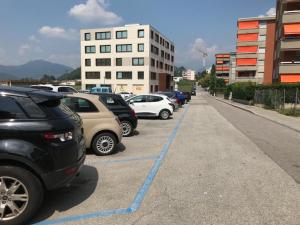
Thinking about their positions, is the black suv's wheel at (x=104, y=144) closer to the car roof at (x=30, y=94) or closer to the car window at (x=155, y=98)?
the car roof at (x=30, y=94)

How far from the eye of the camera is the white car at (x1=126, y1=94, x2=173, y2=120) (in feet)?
55.2

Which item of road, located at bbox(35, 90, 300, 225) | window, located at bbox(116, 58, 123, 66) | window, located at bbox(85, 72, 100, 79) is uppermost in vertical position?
window, located at bbox(116, 58, 123, 66)

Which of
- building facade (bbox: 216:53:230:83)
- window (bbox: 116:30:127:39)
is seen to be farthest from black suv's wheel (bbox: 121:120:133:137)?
building facade (bbox: 216:53:230:83)

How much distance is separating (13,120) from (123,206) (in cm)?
204

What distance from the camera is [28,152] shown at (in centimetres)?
378

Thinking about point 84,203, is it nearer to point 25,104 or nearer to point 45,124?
point 45,124

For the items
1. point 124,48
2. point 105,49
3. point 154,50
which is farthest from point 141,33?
point 105,49

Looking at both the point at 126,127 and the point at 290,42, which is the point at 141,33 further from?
the point at 126,127

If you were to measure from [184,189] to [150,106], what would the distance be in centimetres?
1205

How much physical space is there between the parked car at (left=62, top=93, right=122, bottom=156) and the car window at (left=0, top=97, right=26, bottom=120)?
3.25 metres

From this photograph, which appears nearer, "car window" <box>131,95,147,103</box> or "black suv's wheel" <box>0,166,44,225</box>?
"black suv's wheel" <box>0,166,44,225</box>

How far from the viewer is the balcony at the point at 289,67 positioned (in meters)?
34.6

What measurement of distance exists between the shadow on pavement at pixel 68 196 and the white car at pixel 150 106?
11.1 metres

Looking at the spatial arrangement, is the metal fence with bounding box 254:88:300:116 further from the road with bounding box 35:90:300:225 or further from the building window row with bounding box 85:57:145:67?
the building window row with bounding box 85:57:145:67
